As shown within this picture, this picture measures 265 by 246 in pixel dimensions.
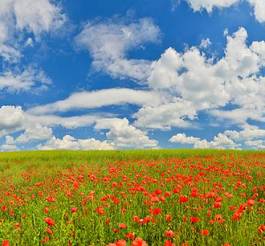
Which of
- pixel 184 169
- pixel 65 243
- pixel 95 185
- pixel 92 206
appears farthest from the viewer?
pixel 184 169

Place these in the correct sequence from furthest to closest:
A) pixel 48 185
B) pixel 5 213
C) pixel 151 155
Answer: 1. pixel 151 155
2. pixel 48 185
3. pixel 5 213

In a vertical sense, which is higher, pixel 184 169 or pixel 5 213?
pixel 184 169

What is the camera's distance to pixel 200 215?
6.43m

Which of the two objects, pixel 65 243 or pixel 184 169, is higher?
pixel 184 169

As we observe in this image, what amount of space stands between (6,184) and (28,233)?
8375 millimetres

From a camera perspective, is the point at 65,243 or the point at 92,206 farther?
the point at 92,206

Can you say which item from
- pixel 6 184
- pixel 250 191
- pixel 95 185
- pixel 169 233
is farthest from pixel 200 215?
pixel 6 184

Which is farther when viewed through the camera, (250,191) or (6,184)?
(6,184)

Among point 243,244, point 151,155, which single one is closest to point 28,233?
point 243,244

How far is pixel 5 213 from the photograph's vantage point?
29.7 feet

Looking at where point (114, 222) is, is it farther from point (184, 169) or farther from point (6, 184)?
point (6, 184)

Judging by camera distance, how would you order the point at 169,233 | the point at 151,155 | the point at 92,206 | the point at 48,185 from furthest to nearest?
the point at 151,155, the point at 48,185, the point at 92,206, the point at 169,233

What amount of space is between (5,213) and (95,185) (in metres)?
2.31

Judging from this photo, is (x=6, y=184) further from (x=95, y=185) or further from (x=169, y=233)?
(x=169, y=233)
